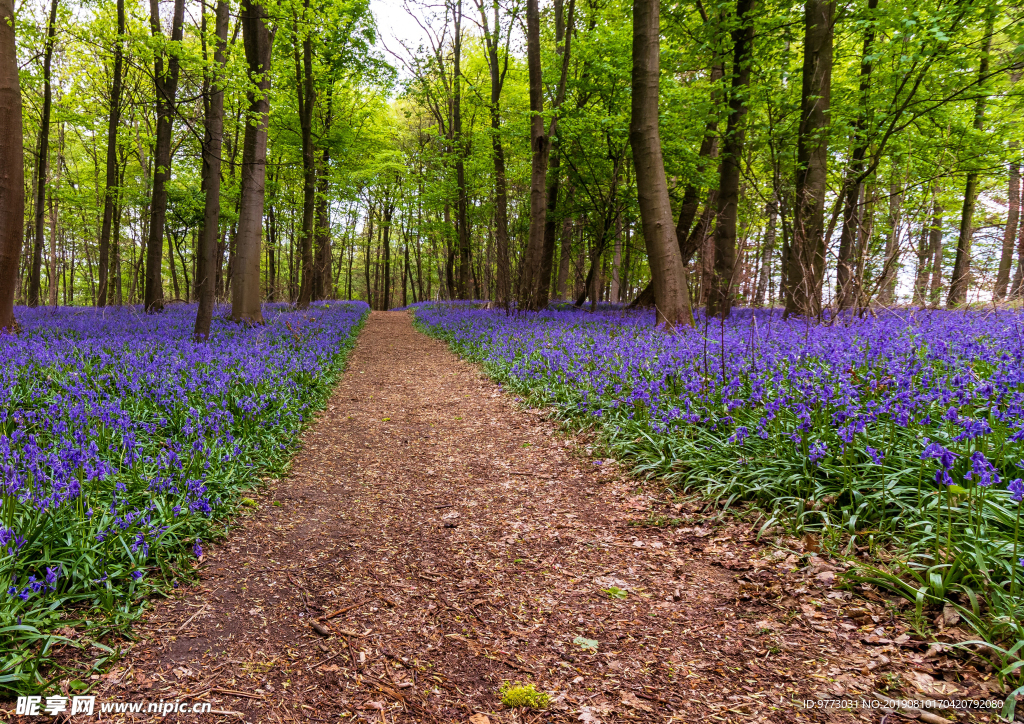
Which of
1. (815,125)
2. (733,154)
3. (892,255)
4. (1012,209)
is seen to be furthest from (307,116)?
(1012,209)

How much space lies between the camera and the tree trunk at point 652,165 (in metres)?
8.30

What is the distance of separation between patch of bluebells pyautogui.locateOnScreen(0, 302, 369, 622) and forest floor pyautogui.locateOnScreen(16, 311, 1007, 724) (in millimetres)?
393

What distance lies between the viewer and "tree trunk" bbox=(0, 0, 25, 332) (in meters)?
7.49

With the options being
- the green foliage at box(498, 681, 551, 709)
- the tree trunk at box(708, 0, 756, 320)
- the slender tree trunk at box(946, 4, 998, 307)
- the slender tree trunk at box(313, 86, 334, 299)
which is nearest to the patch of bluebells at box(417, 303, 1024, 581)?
the slender tree trunk at box(946, 4, 998, 307)

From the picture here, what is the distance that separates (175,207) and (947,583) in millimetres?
23979

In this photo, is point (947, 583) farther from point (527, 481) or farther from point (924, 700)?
point (527, 481)

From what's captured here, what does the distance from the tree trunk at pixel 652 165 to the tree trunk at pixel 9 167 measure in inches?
410

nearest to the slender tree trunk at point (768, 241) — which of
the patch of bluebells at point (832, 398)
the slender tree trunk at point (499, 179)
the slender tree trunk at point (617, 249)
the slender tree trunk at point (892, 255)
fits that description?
the patch of bluebells at point (832, 398)

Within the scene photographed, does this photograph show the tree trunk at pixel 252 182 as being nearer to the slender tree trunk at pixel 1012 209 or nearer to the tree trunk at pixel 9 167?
the tree trunk at pixel 9 167

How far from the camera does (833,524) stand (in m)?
2.85

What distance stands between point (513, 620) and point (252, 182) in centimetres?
1100

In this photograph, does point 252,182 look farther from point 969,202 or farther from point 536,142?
point 969,202

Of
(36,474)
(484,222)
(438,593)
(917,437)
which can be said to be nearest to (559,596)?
(438,593)

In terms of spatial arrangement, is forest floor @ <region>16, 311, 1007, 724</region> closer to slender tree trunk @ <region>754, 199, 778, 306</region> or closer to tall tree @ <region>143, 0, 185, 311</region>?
slender tree trunk @ <region>754, 199, 778, 306</region>
